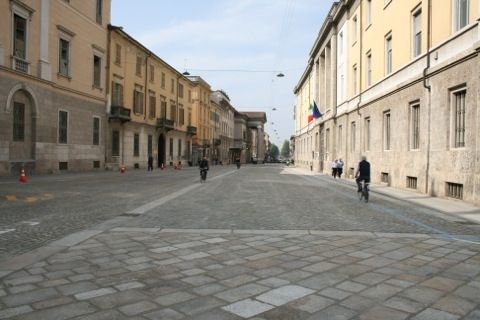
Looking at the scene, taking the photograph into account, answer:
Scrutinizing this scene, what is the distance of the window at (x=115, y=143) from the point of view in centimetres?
3669

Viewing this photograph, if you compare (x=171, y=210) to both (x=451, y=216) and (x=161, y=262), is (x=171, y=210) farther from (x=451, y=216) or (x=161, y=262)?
(x=451, y=216)

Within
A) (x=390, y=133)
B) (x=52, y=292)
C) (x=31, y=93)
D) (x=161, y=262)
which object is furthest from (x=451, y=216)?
(x=31, y=93)

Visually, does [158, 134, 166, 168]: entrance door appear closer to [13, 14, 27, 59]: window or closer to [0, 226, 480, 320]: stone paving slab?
[13, 14, 27, 59]: window

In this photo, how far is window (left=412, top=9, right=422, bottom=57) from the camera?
1888 centimetres

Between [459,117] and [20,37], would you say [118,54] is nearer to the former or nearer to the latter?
[20,37]

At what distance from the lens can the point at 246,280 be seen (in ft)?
16.6

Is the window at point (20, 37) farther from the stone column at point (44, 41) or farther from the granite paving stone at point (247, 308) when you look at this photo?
the granite paving stone at point (247, 308)

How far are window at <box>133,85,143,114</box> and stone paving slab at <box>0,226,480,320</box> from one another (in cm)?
3514

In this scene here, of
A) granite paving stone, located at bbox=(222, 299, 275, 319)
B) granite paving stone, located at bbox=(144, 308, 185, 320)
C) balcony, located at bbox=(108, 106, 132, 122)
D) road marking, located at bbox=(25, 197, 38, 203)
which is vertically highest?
balcony, located at bbox=(108, 106, 132, 122)

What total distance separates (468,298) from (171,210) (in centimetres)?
815

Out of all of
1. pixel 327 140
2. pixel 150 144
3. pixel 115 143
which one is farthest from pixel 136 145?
pixel 327 140

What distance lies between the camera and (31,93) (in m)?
24.6

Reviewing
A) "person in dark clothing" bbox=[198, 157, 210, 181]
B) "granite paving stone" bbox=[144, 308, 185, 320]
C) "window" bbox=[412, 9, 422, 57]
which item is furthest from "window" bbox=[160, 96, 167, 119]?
"granite paving stone" bbox=[144, 308, 185, 320]

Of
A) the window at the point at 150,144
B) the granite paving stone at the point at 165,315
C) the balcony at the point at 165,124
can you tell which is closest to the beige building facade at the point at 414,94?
the granite paving stone at the point at 165,315
